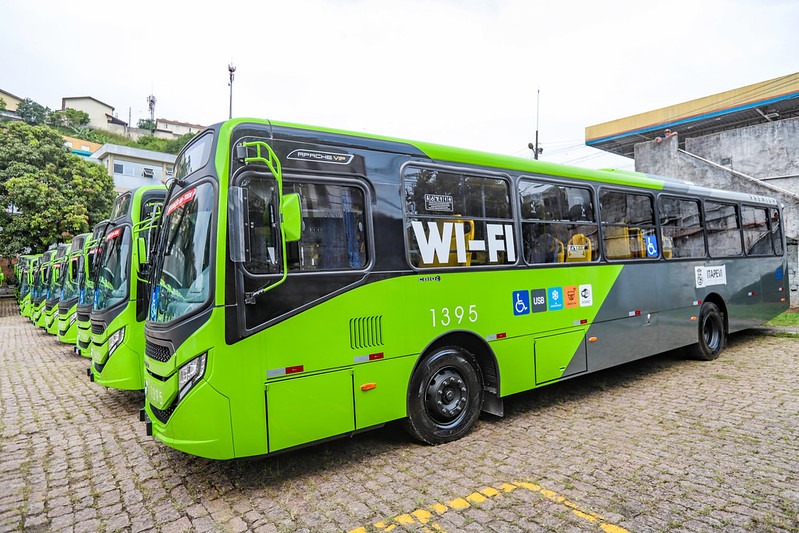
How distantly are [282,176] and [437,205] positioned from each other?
170 cm

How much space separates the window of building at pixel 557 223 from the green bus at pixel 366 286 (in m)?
0.02

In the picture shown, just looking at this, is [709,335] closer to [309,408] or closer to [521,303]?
[521,303]

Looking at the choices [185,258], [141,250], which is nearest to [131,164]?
[141,250]

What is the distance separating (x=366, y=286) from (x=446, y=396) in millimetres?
1530

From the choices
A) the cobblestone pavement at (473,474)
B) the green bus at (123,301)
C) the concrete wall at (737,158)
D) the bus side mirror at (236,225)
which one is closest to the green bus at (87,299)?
the green bus at (123,301)

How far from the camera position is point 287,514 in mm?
3654

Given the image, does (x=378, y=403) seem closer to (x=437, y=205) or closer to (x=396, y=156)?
(x=437, y=205)

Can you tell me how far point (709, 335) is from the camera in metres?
8.96

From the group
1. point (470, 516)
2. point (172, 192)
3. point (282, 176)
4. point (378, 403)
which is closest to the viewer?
point (470, 516)

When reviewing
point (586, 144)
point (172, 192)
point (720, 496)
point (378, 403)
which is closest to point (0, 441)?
point (172, 192)

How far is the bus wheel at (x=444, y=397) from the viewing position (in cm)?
482

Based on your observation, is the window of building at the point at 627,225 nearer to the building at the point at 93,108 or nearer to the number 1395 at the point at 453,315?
the number 1395 at the point at 453,315

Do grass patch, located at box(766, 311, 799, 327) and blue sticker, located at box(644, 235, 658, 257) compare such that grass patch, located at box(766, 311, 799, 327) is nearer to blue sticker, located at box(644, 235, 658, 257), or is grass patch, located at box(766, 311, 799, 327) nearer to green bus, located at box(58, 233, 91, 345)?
blue sticker, located at box(644, 235, 658, 257)

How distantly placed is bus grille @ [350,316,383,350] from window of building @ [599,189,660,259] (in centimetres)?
383
